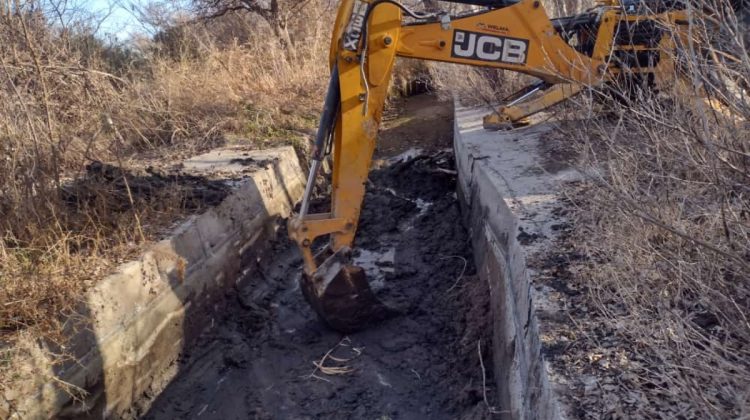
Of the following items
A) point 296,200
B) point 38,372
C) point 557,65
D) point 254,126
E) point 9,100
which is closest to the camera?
point 38,372

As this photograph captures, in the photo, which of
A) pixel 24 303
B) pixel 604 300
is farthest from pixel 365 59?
pixel 24 303

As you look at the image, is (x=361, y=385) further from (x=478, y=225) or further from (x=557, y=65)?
(x=557, y=65)

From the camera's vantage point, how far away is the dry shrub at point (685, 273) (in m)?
2.16

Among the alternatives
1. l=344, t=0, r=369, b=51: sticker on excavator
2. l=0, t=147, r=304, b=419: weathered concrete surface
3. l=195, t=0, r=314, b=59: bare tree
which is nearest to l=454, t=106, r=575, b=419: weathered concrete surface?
l=344, t=0, r=369, b=51: sticker on excavator

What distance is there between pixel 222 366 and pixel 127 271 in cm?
98

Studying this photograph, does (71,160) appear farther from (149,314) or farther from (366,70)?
(366,70)

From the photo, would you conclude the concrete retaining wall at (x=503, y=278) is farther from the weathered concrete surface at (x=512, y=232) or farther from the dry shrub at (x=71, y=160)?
the dry shrub at (x=71, y=160)

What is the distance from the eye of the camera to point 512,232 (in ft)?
13.7

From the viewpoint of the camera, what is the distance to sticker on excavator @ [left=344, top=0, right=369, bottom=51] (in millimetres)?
4211

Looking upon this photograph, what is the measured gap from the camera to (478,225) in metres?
5.55

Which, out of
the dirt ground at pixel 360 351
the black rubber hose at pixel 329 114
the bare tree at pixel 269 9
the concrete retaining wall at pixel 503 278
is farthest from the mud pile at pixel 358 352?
the bare tree at pixel 269 9

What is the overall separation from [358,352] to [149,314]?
1.51 meters

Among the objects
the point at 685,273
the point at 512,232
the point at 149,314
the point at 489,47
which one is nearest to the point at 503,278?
the point at 512,232

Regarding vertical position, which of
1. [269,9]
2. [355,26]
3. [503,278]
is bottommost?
[503,278]
